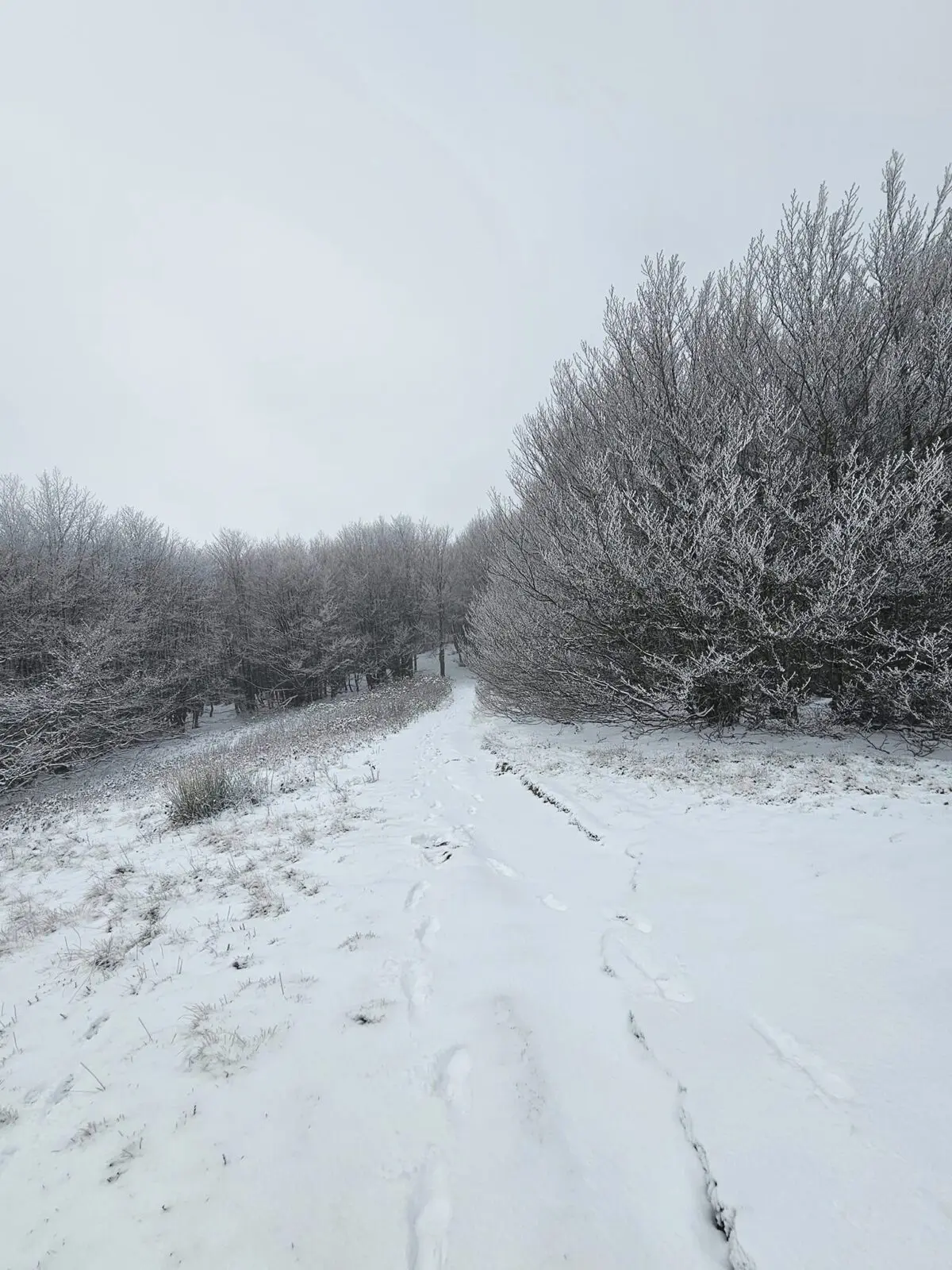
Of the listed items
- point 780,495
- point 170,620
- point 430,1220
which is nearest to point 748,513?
point 780,495

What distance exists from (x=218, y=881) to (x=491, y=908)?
2.73 metres

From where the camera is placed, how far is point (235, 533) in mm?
29922

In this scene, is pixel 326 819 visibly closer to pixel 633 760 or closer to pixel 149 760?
pixel 633 760

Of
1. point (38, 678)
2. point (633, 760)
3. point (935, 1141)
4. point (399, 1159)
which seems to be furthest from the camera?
point (38, 678)

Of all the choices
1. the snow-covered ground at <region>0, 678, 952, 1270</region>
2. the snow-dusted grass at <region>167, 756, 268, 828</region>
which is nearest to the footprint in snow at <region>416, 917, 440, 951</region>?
the snow-covered ground at <region>0, 678, 952, 1270</region>

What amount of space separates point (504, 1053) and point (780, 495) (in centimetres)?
824

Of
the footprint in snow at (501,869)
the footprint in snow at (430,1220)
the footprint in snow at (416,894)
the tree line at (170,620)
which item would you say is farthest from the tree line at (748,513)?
the footprint in snow at (430,1220)

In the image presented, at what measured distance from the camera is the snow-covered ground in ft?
5.27

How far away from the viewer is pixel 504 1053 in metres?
2.38

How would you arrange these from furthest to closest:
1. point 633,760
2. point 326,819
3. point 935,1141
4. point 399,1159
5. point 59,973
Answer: point 633,760, point 326,819, point 59,973, point 399,1159, point 935,1141

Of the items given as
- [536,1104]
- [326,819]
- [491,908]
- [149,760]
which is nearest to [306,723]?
[149,760]

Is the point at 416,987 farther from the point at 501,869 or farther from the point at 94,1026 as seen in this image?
the point at 94,1026

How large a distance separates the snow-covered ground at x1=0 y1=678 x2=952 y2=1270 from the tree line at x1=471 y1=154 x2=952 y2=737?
3.04 meters

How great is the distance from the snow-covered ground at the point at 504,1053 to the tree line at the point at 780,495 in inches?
119
